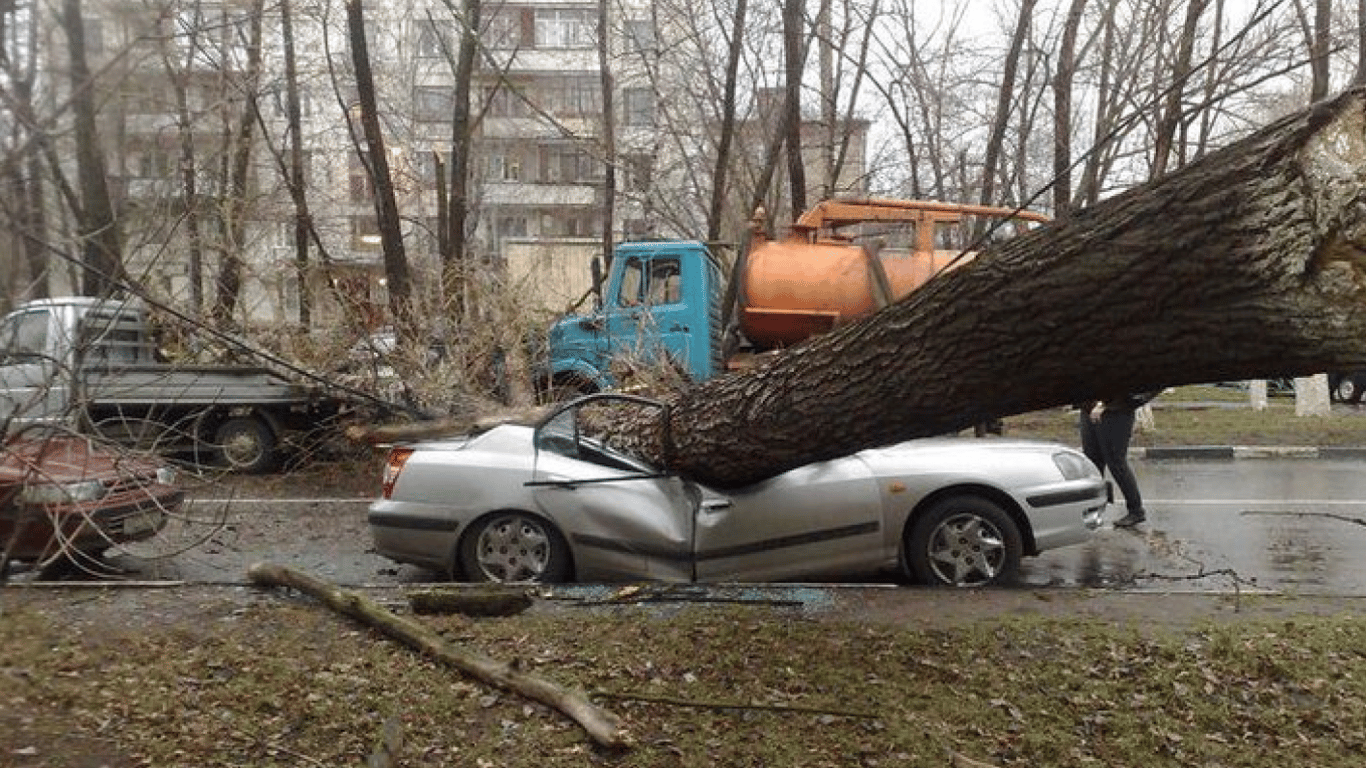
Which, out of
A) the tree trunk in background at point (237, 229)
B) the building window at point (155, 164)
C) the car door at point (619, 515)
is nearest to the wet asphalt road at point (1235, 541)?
the car door at point (619, 515)

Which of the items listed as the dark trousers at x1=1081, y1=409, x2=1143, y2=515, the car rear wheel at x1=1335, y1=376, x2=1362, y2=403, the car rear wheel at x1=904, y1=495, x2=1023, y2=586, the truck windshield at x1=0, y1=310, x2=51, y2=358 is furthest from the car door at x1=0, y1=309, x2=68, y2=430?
the car rear wheel at x1=1335, y1=376, x2=1362, y2=403

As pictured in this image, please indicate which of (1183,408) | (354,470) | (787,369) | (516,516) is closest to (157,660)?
(516,516)

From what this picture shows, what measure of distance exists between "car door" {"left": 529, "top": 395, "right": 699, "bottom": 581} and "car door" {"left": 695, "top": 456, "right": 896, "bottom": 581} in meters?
0.15

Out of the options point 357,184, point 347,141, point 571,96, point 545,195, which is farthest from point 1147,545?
point 545,195

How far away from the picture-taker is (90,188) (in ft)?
10.8

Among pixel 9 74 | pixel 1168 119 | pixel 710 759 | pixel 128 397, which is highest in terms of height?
pixel 1168 119

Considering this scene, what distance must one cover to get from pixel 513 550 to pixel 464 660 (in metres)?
2.13

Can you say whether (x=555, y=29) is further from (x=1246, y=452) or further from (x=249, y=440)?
(x=1246, y=452)

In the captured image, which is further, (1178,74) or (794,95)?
(794,95)

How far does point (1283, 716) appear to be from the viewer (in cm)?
397

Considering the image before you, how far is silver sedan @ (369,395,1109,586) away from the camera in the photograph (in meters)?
6.12

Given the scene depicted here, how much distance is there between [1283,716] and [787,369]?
247cm

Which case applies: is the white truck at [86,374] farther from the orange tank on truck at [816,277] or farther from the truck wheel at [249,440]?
the orange tank on truck at [816,277]

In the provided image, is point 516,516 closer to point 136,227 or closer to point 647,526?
point 647,526
